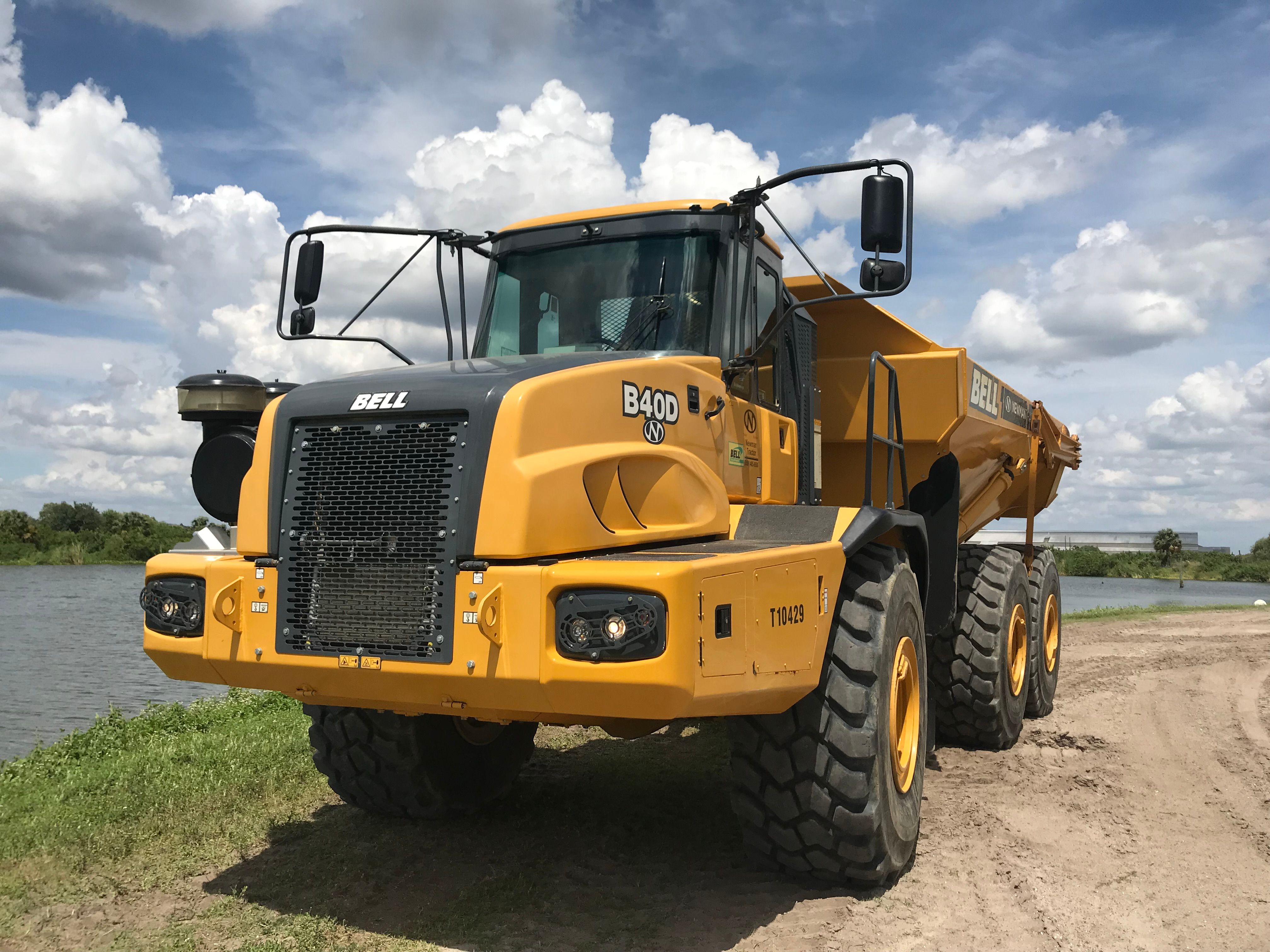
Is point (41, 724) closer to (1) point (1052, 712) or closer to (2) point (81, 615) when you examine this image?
(2) point (81, 615)

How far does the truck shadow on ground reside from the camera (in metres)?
4.06

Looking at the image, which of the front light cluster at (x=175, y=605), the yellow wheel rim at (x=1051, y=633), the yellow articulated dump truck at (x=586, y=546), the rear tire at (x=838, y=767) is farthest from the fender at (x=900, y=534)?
the yellow wheel rim at (x=1051, y=633)

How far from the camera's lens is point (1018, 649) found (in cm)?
837

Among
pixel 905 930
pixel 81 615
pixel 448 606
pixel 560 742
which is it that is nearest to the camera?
pixel 448 606

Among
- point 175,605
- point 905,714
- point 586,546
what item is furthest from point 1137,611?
point 175,605

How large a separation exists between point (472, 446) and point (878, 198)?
6.22 ft

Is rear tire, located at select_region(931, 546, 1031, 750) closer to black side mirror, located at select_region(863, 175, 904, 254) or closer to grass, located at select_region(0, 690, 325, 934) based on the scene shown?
black side mirror, located at select_region(863, 175, 904, 254)

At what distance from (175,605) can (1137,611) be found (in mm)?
19826

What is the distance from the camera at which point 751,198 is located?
4.80 metres

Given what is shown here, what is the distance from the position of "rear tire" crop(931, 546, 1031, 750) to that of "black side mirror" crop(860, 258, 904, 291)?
12.5 feet

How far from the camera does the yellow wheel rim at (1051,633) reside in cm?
923

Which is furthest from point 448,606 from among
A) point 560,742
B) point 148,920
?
point 560,742

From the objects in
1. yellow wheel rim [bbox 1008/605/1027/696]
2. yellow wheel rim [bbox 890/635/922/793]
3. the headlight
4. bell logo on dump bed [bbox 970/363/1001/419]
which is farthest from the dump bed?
the headlight

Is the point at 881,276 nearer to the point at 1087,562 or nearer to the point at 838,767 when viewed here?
the point at 838,767
